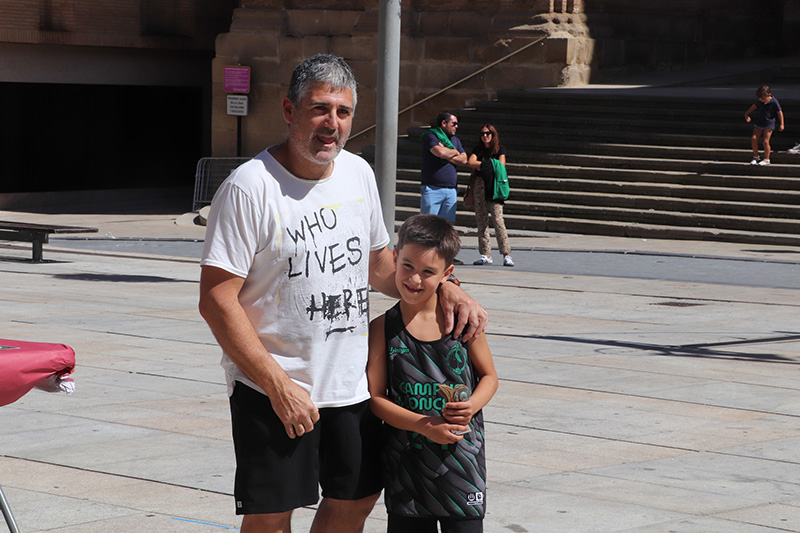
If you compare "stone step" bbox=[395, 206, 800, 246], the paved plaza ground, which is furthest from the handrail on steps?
the paved plaza ground

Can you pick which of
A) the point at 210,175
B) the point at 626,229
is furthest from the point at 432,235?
the point at 210,175

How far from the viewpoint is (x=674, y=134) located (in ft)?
81.1

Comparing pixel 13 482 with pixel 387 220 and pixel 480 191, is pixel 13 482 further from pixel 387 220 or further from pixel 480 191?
pixel 480 191

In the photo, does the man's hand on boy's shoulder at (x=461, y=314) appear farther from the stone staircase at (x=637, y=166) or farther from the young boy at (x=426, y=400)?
the stone staircase at (x=637, y=166)

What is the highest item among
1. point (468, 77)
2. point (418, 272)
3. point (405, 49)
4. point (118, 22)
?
point (118, 22)

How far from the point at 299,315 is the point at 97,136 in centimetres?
2892

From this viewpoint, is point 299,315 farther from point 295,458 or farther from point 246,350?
point 295,458

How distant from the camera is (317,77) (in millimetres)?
4070

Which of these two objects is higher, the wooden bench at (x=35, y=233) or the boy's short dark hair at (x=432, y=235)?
the boy's short dark hair at (x=432, y=235)

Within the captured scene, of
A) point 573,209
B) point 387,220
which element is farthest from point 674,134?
point 387,220

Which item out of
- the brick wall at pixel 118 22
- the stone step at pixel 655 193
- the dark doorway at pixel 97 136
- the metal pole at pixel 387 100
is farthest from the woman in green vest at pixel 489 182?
the dark doorway at pixel 97 136

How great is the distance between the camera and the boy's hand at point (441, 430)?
4.07 m

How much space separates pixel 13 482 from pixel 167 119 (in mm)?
28330

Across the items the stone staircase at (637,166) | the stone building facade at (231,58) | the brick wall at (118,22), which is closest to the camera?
the stone staircase at (637,166)
